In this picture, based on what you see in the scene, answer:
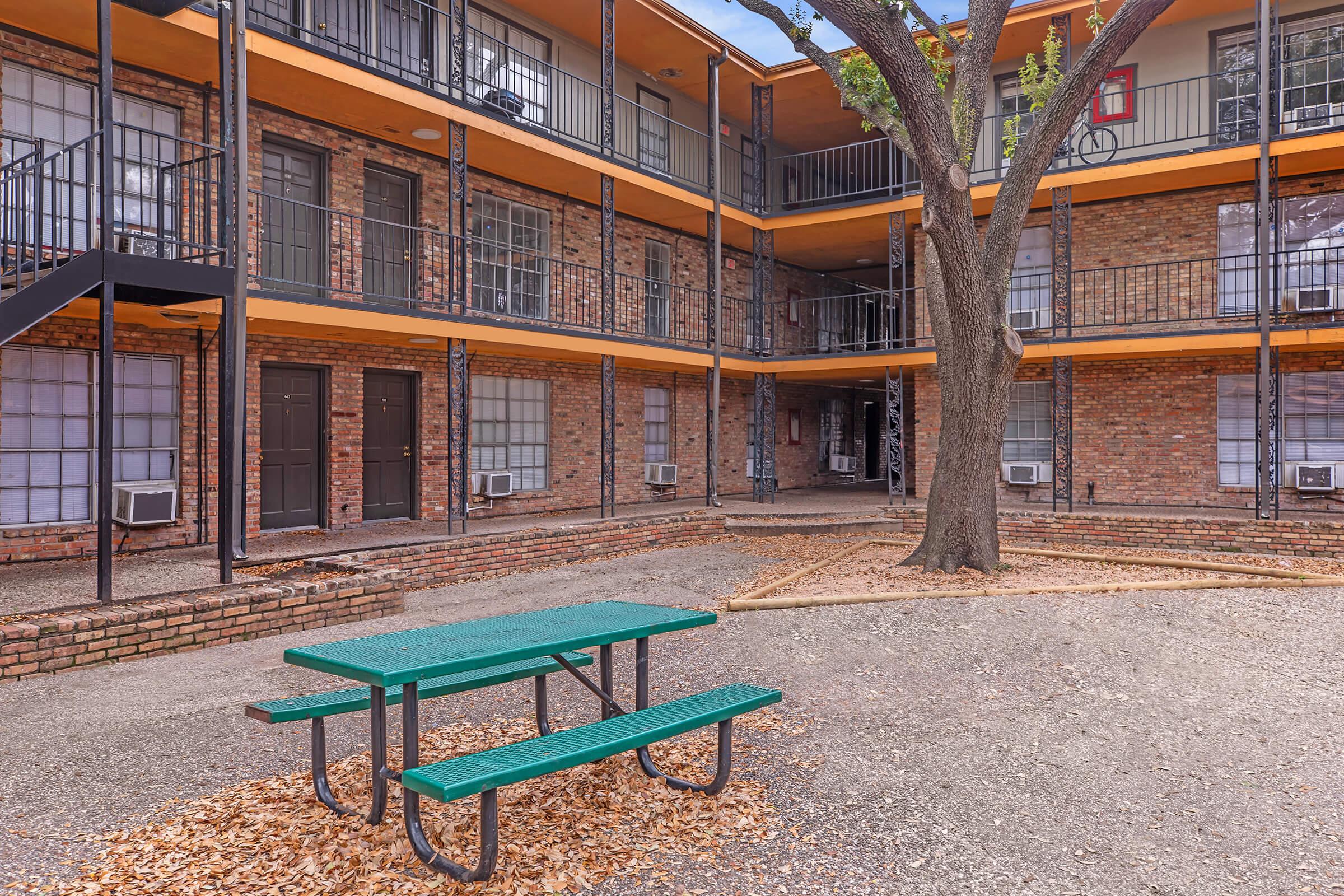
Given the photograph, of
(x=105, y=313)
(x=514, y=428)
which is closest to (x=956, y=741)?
(x=105, y=313)

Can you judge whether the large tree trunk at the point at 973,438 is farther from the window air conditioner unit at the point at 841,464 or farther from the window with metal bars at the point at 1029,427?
the window air conditioner unit at the point at 841,464

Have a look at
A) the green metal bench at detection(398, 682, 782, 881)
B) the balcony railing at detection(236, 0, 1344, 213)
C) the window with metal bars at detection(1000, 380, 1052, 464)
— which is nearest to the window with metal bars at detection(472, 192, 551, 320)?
the balcony railing at detection(236, 0, 1344, 213)

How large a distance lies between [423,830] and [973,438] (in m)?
7.19

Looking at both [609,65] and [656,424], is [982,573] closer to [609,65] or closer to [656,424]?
[656,424]

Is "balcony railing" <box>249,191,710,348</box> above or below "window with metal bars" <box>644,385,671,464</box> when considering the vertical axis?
above

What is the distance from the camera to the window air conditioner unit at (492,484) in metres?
12.7

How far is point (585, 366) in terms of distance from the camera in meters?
14.8

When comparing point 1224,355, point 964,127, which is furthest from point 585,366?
point 1224,355

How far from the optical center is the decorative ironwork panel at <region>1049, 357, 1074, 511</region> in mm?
13180

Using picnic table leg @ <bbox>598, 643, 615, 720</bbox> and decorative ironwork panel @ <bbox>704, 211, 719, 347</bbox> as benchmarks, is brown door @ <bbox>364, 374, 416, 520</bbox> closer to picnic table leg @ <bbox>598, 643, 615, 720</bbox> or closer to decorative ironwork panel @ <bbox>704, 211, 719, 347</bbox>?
decorative ironwork panel @ <bbox>704, 211, 719, 347</bbox>

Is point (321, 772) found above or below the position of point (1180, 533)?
below

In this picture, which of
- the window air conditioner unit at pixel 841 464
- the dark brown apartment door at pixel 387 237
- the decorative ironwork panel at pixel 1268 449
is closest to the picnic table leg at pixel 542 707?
the dark brown apartment door at pixel 387 237

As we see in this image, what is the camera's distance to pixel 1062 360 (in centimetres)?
1408

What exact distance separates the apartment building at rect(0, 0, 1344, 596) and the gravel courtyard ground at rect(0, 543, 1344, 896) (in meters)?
2.22
